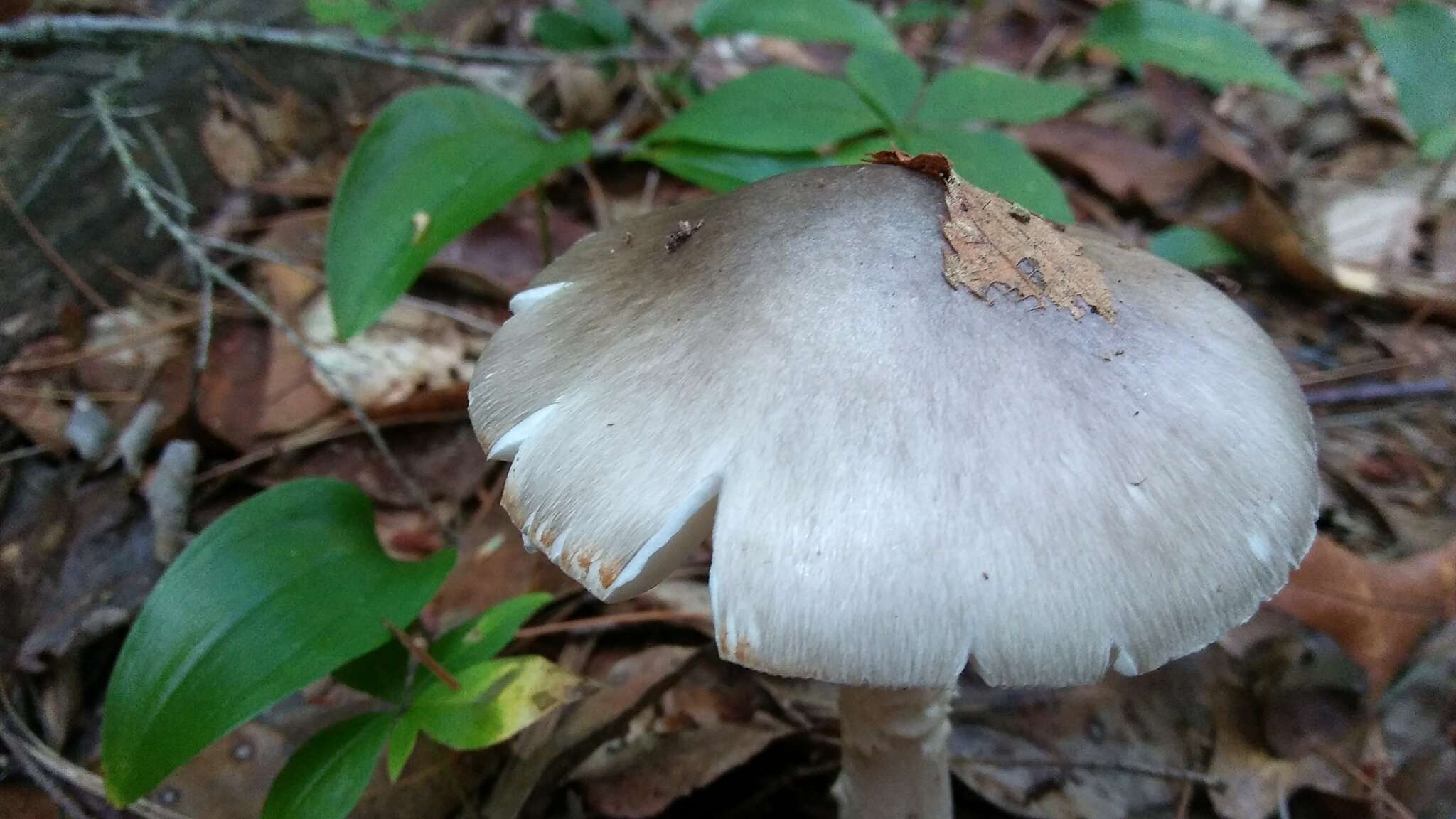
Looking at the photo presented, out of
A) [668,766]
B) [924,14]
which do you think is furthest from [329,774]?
[924,14]

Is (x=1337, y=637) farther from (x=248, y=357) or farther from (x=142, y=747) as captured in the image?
(x=248, y=357)

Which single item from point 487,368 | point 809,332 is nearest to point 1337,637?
→ point 809,332

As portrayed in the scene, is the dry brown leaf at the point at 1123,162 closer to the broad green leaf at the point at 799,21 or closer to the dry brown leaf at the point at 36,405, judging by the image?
the broad green leaf at the point at 799,21

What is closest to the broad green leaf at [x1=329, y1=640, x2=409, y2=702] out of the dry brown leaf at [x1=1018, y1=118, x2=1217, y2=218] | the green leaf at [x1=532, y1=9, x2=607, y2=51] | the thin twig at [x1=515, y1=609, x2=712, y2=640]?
the thin twig at [x1=515, y1=609, x2=712, y2=640]

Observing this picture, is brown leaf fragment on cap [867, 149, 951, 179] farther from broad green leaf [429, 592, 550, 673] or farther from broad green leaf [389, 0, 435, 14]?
broad green leaf [389, 0, 435, 14]

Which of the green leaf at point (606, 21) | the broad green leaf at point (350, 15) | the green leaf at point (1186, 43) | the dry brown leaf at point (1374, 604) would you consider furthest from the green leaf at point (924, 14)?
the dry brown leaf at point (1374, 604)
